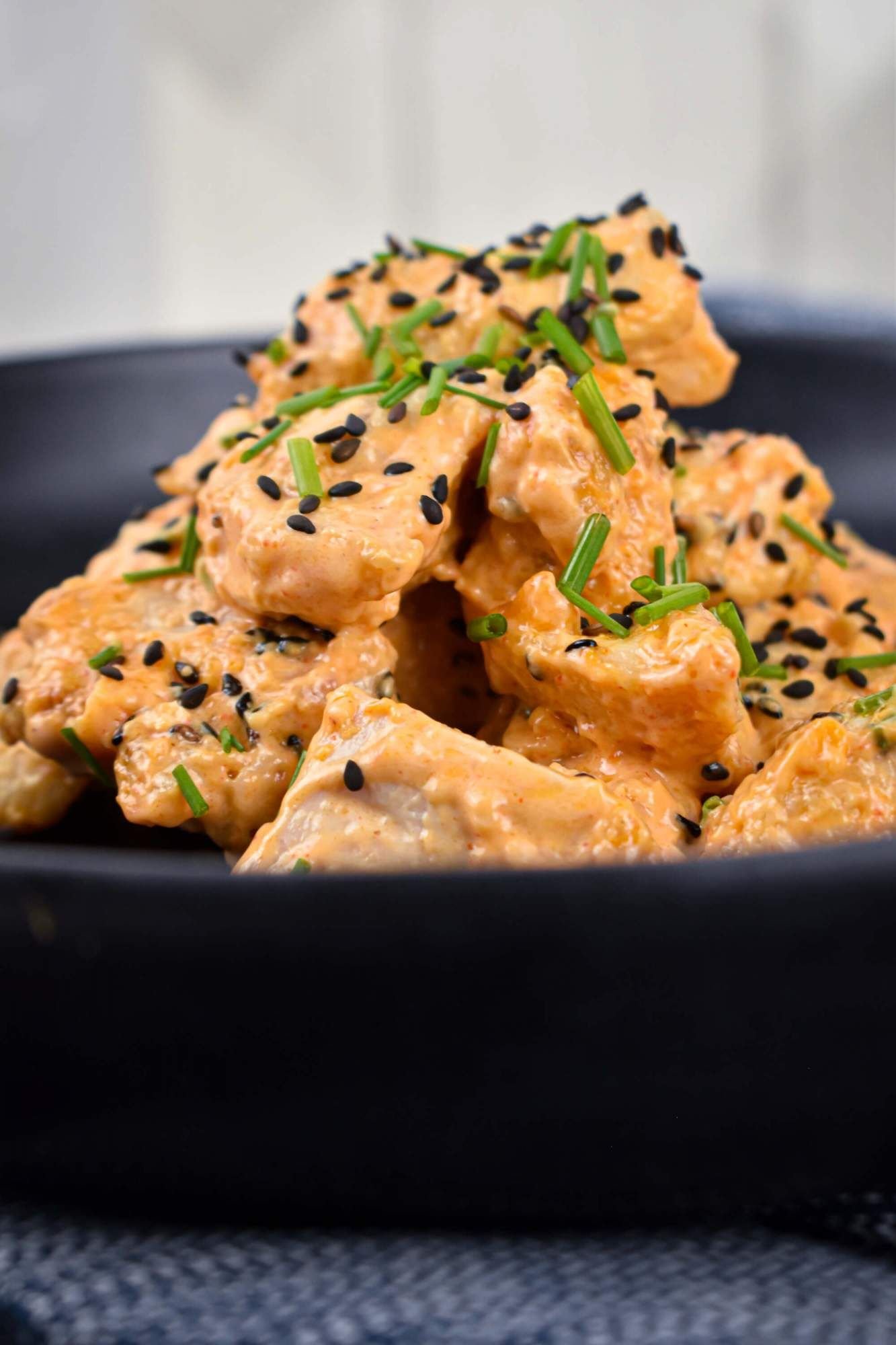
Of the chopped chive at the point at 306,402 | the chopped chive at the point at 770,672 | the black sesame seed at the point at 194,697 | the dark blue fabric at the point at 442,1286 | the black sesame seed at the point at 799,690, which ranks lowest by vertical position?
the dark blue fabric at the point at 442,1286

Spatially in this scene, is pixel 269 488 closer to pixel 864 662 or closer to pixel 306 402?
pixel 306 402

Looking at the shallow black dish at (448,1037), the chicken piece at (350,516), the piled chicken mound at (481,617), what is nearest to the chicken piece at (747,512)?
the piled chicken mound at (481,617)

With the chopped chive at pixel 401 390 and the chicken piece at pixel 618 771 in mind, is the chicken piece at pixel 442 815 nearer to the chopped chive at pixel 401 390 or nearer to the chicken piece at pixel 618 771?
the chicken piece at pixel 618 771

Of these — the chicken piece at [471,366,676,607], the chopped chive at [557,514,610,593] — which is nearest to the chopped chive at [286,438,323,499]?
the chicken piece at [471,366,676,607]

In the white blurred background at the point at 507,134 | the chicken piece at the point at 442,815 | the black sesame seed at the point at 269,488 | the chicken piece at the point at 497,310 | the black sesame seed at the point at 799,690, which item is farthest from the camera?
the white blurred background at the point at 507,134

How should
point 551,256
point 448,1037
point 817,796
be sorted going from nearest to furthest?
1. point 448,1037
2. point 817,796
3. point 551,256

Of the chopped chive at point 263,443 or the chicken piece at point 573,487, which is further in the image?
the chopped chive at point 263,443

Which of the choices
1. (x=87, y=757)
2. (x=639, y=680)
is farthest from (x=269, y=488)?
(x=639, y=680)
